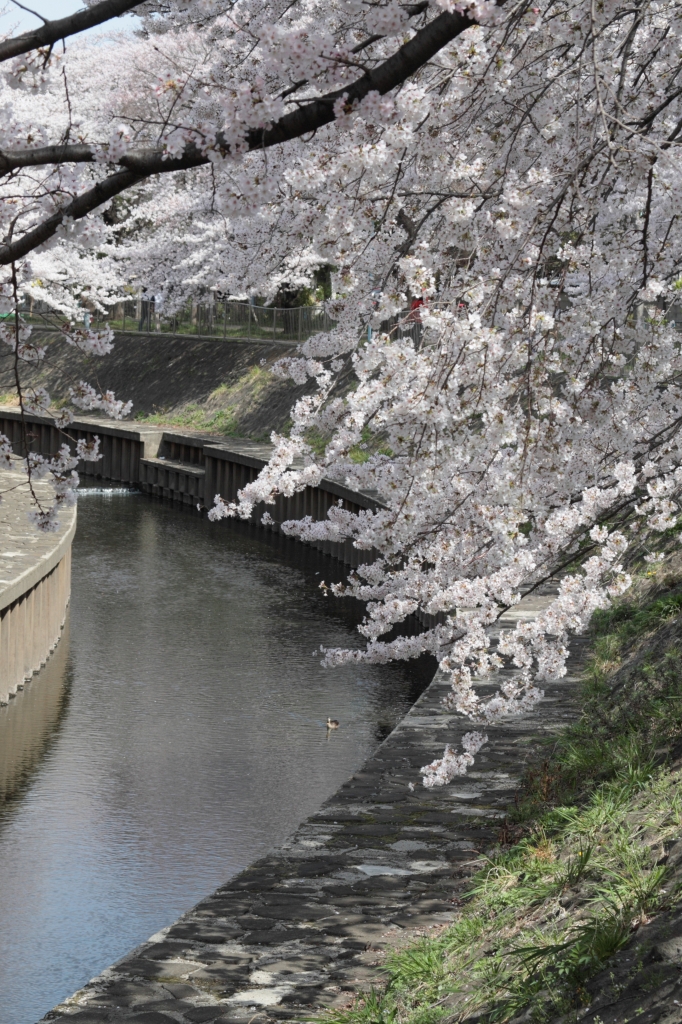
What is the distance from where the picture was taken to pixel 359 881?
23.1 ft

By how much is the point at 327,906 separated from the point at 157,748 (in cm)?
664

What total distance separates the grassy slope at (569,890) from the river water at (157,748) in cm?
325

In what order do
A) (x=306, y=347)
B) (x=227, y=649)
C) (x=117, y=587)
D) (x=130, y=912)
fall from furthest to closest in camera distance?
(x=117, y=587) < (x=227, y=649) < (x=130, y=912) < (x=306, y=347)

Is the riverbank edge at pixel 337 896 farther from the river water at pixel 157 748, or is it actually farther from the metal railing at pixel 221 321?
the metal railing at pixel 221 321

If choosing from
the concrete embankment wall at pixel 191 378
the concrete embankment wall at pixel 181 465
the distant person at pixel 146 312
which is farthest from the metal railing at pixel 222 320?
the concrete embankment wall at pixel 181 465

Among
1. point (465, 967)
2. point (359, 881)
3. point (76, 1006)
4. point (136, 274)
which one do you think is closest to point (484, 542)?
point (359, 881)

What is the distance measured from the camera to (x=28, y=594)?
1484 cm

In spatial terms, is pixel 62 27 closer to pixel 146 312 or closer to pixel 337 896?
pixel 337 896

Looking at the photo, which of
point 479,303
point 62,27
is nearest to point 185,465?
point 479,303

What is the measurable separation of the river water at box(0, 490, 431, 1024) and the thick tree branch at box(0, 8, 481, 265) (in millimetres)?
5336

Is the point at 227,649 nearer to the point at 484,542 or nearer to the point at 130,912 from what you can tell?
the point at 130,912

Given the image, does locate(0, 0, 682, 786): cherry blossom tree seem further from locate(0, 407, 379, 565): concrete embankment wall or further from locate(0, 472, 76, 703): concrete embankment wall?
locate(0, 407, 379, 565): concrete embankment wall

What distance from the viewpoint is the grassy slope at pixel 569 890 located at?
4699 millimetres

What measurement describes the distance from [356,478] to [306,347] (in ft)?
2.80
